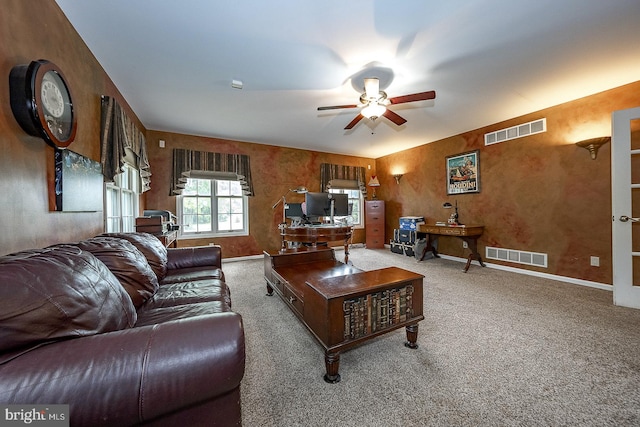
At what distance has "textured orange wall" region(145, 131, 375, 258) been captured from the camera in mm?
4156

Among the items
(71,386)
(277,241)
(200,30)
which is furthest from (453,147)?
(71,386)

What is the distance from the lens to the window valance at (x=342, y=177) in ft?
18.4

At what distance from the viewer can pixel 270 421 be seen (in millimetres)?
1173

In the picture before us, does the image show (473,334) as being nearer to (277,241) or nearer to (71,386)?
(71,386)

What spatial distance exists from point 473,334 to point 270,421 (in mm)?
1680

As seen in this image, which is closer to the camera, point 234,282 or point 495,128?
point 234,282

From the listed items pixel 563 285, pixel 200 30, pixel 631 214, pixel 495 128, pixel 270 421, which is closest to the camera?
pixel 270 421

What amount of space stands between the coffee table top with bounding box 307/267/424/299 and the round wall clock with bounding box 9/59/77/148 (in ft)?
6.13

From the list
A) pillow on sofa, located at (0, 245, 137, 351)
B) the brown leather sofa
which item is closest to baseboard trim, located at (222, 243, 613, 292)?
pillow on sofa, located at (0, 245, 137, 351)

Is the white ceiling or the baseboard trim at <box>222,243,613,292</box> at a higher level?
the white ceiling

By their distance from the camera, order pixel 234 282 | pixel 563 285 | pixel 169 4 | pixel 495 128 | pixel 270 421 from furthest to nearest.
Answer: pixel 495 128 → pixel 234 282 → pixel 563 285 → pixel 169 4 → pixel 270 421

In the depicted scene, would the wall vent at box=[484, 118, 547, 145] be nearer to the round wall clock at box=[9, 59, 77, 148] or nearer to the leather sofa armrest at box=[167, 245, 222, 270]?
the leather sofa armrest at box=[167, 245, 222, 270]

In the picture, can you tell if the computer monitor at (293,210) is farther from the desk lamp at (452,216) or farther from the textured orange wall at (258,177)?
the desk lamp at (452,216)

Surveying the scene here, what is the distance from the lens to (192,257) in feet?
7.80
